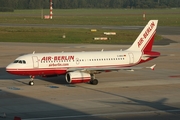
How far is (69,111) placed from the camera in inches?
1443

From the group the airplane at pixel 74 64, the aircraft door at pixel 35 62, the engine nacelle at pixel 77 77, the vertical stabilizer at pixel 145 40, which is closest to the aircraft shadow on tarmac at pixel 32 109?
the engine nacelle at pixel 77 77

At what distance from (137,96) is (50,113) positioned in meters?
9.94

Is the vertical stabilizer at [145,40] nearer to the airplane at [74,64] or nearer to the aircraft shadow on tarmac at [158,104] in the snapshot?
the airplane at [74,64]

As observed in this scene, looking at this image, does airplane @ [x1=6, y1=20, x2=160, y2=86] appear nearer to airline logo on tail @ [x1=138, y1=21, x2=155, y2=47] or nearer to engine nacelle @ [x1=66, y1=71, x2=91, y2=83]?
engine nacelle @ [x1=66, y1=71, x2=91, y2=83]

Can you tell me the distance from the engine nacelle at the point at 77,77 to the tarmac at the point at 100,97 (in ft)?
2.38

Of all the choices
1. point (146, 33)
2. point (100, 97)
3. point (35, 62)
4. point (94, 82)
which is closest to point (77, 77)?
point (94, 82)

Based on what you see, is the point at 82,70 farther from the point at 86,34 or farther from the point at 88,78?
the point at 86,34

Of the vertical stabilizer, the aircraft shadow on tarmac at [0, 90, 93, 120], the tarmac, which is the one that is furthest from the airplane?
the aircraft shadow on tarmac at [0, 90, 93, 120]

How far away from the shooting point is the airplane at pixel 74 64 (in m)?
47.6

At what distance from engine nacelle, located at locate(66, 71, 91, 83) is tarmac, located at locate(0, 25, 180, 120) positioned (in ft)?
2.38

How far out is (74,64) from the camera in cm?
4947

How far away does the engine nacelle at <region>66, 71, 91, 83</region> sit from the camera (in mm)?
46781

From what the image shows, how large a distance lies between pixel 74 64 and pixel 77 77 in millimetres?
2899

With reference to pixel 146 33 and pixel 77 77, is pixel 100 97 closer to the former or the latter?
pixel 77 77
